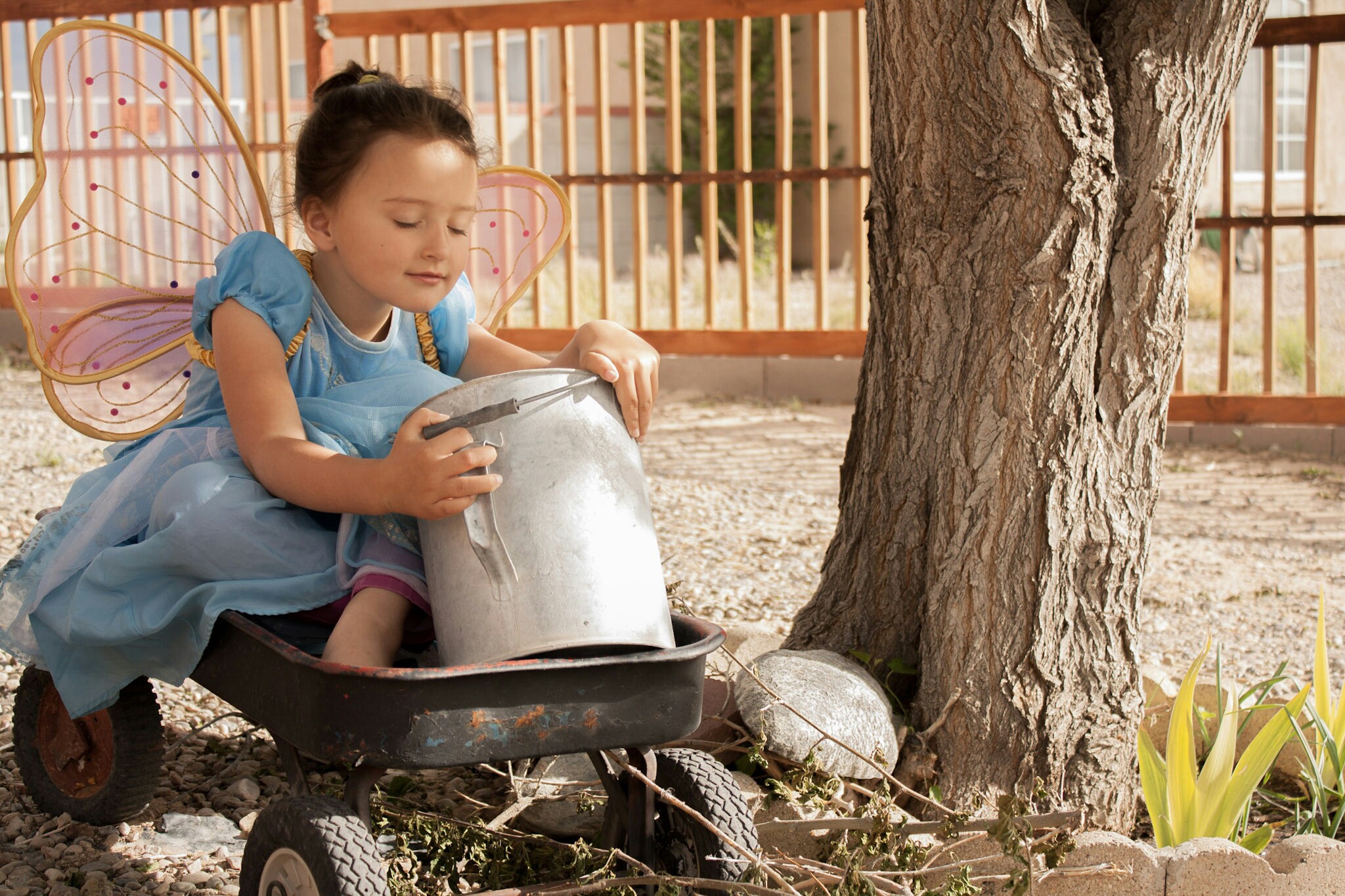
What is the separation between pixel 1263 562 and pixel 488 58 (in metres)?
15.0

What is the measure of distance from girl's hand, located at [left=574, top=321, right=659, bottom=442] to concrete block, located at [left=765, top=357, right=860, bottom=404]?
550cm

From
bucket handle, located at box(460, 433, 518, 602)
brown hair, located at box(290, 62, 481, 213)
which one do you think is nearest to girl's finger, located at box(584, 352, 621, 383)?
bucket handle, located at box(460, 433, 518, 602)

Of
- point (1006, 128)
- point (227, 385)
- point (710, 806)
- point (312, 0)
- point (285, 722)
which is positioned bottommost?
point (710, 806)

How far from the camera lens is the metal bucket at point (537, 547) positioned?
1.71 meters

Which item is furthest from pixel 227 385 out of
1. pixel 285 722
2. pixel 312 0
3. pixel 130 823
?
pixel 312 0

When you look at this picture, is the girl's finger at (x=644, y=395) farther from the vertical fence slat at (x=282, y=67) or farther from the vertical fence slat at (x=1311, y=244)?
the vertical fence slat at (x=282, y=67)

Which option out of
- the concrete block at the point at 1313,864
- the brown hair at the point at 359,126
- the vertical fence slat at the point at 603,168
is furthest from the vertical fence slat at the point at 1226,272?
the brown hair at the point at 359,126

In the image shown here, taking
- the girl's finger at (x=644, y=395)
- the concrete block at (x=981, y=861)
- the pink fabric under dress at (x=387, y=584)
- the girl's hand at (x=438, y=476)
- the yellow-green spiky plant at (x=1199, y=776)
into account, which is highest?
the girl's finger at (x=644, y=395)

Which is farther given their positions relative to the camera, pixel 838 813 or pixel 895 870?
pixel 838 813

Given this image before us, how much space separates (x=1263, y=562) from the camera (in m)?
4.41

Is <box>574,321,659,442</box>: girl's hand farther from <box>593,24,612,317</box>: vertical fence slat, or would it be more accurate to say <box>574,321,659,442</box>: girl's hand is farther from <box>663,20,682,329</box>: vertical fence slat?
<box>593,24,612,317</box>: vertical fence slat

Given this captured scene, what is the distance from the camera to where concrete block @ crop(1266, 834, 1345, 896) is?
2109 mm

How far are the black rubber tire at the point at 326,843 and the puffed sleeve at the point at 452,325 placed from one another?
3.37 feet

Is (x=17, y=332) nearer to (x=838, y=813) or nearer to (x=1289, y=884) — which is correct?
(x=838, y=813)
